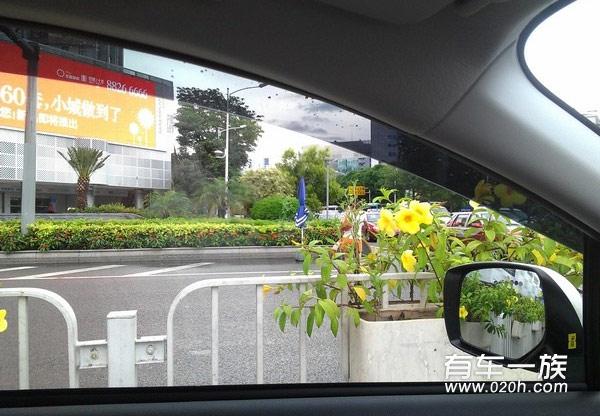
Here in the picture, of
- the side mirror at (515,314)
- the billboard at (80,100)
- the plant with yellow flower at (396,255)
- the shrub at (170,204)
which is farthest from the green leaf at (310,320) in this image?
Answer: the billboard at (80,100)

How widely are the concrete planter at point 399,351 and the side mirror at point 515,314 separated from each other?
0.68 feet

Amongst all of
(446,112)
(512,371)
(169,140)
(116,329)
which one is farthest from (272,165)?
(512,371)

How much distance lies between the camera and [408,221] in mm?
1994

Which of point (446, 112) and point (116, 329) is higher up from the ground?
point (446, 112)

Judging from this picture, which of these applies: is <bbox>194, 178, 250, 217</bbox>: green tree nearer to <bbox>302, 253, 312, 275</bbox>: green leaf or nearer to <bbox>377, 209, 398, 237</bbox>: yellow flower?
<bbox>302, 253, 312, 275</bbox>: green leaf

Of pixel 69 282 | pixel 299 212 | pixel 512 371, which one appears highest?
pixel 299 212

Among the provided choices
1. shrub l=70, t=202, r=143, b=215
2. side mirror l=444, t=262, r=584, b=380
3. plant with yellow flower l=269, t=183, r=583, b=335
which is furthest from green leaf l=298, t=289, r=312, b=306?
shrub l=70, t=202, r=143, b=215

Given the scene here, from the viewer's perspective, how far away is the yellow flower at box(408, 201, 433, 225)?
1860 millimetres

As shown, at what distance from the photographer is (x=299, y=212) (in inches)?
69.6

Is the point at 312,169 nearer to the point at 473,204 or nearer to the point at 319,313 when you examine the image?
the point at 473,204

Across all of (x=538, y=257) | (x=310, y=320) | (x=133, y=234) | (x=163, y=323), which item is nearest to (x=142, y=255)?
(x=133, y=234)

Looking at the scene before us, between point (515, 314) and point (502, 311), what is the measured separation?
0.15 ft

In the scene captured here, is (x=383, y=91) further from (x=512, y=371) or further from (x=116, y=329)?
(x=116, y=329)

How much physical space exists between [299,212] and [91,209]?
0.73m
